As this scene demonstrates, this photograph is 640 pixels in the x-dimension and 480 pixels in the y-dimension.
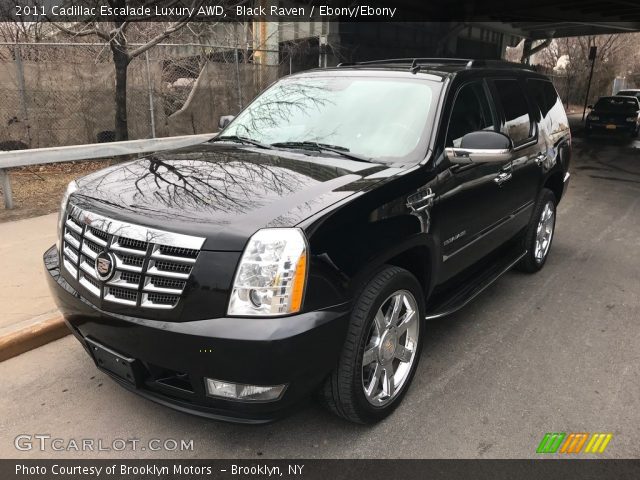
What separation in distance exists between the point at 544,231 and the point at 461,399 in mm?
2889

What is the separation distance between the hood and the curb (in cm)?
134

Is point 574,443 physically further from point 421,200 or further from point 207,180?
point 207,180

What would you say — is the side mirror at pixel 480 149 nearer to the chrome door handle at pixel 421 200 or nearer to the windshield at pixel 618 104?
the chrome door handle at pixel 421 200

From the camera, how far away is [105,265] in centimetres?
247

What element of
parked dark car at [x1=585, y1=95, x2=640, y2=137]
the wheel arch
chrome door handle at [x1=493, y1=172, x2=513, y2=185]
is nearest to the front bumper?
chrome door handle at [x1=493, y1=172, x2=513, y2=185]

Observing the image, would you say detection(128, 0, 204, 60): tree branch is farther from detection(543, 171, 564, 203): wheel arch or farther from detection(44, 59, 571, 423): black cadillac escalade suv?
detection(543, 171, 564, 203): wheel arch

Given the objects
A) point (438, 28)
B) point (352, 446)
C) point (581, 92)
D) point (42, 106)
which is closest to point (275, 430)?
point (352, 446)

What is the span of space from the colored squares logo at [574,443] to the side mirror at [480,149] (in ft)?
5.43

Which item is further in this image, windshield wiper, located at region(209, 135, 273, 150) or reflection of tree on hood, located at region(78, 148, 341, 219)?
windshield wiper, located at region(209, 135, 273, 150)

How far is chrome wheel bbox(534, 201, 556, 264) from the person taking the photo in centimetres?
527

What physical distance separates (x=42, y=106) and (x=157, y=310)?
28.0ft

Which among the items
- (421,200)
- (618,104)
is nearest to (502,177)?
(421,200)

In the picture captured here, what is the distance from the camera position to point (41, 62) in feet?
30.3

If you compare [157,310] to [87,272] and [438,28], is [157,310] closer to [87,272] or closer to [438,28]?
[87,272]
